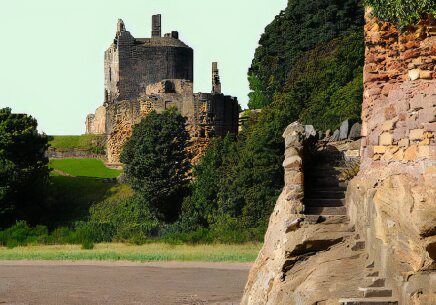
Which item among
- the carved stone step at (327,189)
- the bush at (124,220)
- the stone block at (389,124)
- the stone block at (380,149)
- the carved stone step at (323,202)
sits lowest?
the bush at (124,220)

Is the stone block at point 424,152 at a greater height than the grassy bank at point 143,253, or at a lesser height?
greater

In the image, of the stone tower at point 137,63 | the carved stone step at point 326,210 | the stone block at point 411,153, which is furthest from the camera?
the stone tower at point 137,63

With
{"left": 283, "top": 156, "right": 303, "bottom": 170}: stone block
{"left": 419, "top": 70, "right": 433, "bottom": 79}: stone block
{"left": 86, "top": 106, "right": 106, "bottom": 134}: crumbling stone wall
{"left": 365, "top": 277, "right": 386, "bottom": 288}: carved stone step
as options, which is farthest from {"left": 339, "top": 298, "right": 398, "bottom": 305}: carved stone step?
{"left": 86, "top": 106, "right": 106, "bottom": 134}: crumbling stone wall

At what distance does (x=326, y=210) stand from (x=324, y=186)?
1.05 metres

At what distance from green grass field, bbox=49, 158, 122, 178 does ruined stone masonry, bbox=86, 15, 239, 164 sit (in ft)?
3.81

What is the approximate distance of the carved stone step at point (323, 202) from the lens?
41.2 ft

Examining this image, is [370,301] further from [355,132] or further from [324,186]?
[355,132]

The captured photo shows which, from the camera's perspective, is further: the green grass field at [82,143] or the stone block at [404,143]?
the green grass field at [82,143]

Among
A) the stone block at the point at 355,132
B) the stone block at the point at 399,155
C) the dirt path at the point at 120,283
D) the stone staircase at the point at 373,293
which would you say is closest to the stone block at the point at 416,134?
the stone block at the point at 399,155

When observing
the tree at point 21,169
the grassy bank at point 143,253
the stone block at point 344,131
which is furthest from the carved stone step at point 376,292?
the tree at point 21,169

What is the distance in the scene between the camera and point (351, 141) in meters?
15.4

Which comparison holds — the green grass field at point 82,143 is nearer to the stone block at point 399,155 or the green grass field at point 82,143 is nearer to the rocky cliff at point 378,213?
the rocky cliff at point 378,213

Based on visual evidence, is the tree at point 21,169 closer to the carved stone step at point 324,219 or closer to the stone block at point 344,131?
the stone block at point 344,131

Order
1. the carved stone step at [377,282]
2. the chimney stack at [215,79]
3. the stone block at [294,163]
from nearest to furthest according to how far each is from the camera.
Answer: the carved stone step at [377,282] < the stone block at [294,163] < the chimney stack at [215,79]
